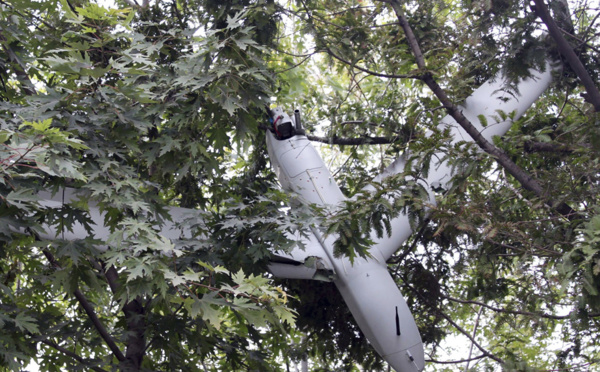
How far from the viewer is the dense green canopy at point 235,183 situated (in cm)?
384

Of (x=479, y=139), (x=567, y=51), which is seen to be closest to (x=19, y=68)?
(x=479, y=139)

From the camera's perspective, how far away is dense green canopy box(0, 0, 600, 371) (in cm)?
384

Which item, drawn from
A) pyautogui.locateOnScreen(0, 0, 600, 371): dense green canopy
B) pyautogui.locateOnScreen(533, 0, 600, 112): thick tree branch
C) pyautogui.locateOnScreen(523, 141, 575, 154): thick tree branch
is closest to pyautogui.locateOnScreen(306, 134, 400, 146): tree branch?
pyautogui.locateOnScreen(0, 0, 600, 371): dense green canopy

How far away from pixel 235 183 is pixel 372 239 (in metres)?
1.64

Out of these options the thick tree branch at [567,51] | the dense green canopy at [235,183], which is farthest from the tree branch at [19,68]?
the thick tree branch at [567,51]

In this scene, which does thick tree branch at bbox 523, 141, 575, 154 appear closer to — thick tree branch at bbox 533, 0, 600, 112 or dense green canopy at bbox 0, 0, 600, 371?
dense green canopy at bbox 0, 0, 600, 371

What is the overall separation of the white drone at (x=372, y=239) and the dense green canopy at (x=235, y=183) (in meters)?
0.23

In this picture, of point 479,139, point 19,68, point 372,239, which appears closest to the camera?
point 19,68

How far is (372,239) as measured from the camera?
5711mm

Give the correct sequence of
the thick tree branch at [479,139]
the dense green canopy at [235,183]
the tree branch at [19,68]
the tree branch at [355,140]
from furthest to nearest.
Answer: the tree branch at [355,140], the thick tree branch at [479,139], the tree branch at [19,68], the dense green canopy at [235,183]

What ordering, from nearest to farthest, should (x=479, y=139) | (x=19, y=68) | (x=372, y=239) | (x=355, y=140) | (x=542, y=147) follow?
1. (x=19, y=68)
2. (x=479, y=139)
3. (x=542, y=147)
4. (x=372, y=239)
5. (x=355, y=140)

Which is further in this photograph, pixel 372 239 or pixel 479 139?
pixel 372 239

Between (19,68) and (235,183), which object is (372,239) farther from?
(19,68)

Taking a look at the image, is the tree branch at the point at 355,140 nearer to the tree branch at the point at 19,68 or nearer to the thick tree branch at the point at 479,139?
the thick tree branch at the point at 479,139
